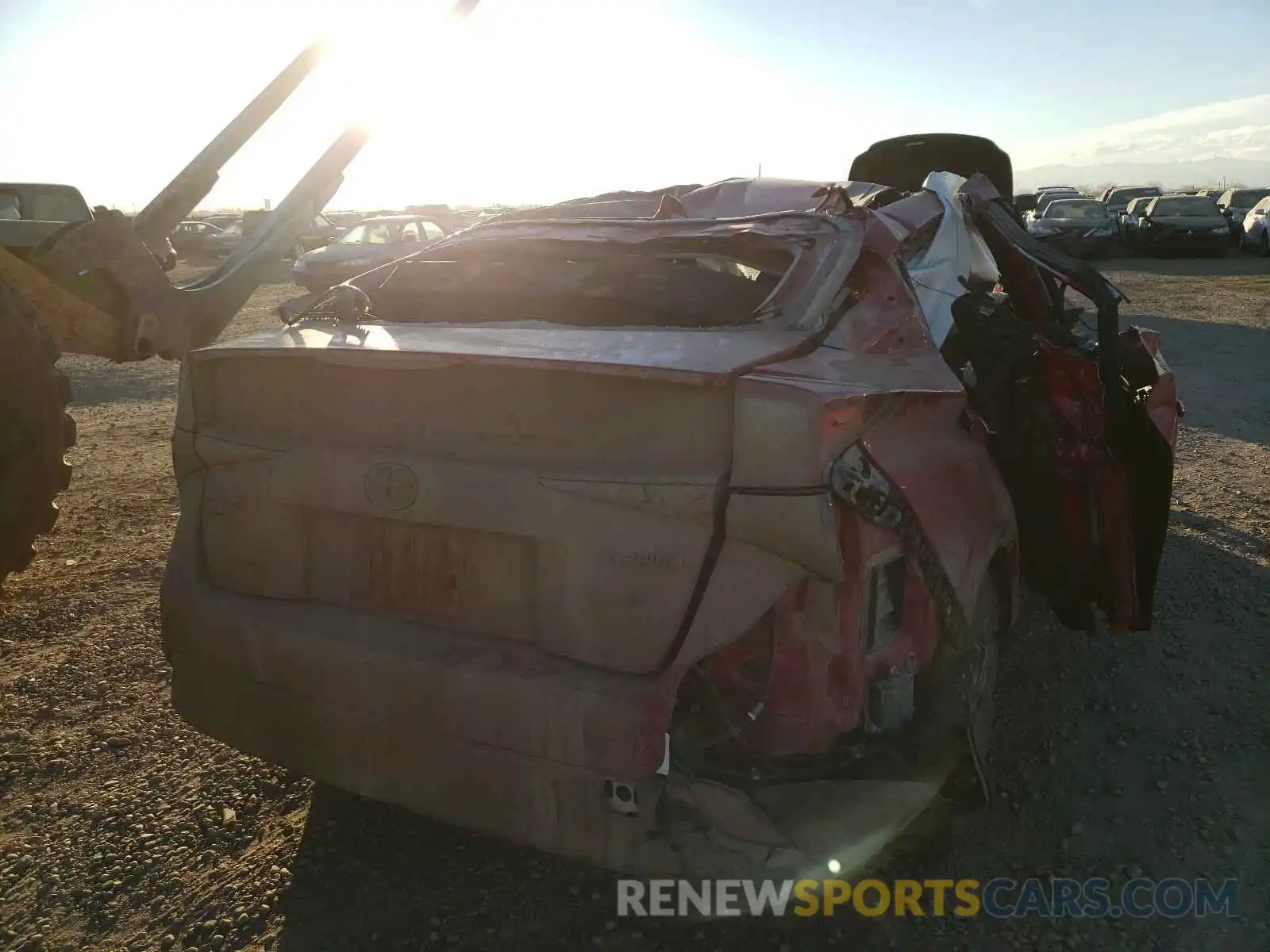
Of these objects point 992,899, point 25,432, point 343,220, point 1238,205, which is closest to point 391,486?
point 992,899

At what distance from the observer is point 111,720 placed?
3264mm

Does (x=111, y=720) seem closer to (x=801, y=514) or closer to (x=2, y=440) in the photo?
(x=2, y=440)

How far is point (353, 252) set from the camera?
51.6ft

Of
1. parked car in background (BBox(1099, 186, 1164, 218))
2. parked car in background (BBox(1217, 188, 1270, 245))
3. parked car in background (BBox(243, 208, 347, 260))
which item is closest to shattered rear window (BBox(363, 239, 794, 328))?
parked car in background (BBox(243, 208, 347, 260))

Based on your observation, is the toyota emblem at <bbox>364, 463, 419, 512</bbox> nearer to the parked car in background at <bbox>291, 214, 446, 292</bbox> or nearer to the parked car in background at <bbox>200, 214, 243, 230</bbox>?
the parked car in background at <bbox>291, 214, 446, 292</bbox>

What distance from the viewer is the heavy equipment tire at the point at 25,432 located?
3.53 meters

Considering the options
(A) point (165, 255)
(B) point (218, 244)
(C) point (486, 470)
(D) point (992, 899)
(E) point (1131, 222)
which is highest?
(A) point (165, 255)

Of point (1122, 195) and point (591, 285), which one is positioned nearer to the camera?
point (591, 285)

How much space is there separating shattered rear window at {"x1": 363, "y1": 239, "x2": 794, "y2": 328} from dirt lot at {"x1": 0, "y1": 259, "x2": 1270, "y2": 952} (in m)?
1.56

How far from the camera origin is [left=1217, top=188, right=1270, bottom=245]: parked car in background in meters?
25.1

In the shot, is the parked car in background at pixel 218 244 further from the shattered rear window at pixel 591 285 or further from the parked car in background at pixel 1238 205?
the parked car in background at pixel 1238 205

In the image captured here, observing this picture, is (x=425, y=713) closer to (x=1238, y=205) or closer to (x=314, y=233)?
(x=314, y=233)

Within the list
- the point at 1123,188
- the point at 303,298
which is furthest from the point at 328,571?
the point at 1123,188

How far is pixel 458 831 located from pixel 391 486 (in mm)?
1138
